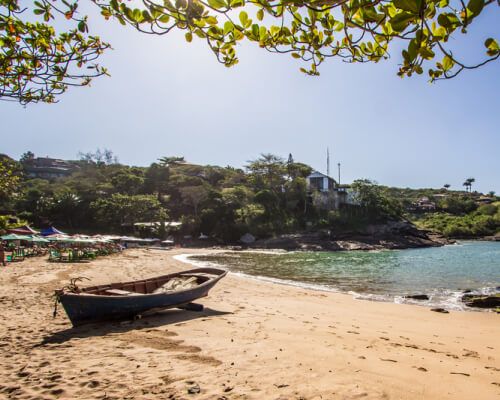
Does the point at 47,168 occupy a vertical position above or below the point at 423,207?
above

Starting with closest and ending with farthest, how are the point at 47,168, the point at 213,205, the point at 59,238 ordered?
1. the point at 59,238
2. the point at 213,205
3. the point at 47,168

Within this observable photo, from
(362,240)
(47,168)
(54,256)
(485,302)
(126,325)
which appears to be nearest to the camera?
(126,325)

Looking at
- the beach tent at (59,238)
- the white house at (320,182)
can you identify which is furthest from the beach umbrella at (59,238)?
the white house at (320,182)

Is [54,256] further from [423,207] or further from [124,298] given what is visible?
[423,207]

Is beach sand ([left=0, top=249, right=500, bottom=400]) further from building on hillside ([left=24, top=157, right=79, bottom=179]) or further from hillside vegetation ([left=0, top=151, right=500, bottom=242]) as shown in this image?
building on hillside ([left=24, top=157, right=79, bottom=179])

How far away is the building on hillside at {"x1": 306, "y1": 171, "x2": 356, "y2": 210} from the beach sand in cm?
5353

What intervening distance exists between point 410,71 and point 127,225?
179ft

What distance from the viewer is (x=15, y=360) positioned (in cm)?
536

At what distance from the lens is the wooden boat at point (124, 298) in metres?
7.27

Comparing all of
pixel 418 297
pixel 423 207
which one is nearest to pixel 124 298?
pixel 418 297

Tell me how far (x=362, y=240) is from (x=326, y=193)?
43.0 feet

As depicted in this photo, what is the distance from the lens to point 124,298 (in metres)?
7.74

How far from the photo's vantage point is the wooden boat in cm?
727

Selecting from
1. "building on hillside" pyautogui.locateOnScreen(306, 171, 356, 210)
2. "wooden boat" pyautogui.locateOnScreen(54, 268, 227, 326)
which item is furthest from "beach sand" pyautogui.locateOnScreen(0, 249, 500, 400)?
"building on hillside" pyautogui.locateOnScreen(306, 171, 356, 210)
